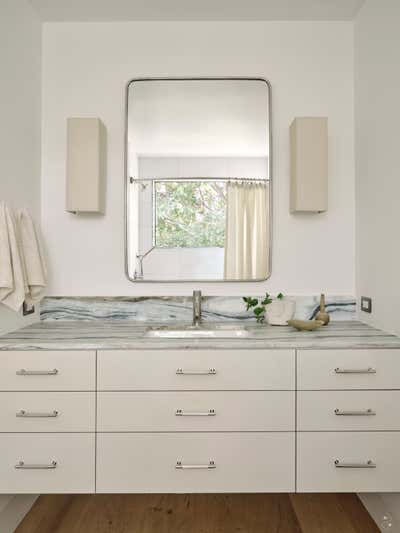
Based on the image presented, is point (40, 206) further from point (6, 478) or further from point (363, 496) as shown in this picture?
point (363, 496)

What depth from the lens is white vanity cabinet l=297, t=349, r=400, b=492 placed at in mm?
1651

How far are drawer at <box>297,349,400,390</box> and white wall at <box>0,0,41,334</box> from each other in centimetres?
134

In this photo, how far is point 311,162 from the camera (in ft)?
6.84

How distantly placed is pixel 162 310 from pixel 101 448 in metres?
0.78

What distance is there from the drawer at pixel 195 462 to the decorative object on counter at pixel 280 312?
1.96ft

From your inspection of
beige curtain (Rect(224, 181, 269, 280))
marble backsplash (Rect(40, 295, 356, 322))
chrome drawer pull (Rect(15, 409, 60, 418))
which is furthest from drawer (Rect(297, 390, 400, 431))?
chrome drawer pull (Rect(15, 409, 60, 418))

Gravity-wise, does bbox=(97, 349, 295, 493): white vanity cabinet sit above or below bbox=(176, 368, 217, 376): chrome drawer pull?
below

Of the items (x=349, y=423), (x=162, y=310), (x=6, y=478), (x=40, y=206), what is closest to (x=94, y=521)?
(x=6, y=478)

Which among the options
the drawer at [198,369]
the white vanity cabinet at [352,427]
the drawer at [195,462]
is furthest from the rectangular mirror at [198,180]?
the drawer at [195,462]

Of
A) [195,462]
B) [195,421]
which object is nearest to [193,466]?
[195,462]

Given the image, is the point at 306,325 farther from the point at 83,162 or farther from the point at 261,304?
the point at 83,162

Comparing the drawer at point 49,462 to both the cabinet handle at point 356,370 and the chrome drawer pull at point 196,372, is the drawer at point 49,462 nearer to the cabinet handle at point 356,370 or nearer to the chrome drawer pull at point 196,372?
the chrome drawer pull at point 196,372

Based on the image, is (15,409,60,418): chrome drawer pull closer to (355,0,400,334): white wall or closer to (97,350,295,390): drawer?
(97,350,295,390): drawer

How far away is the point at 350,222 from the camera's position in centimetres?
226
